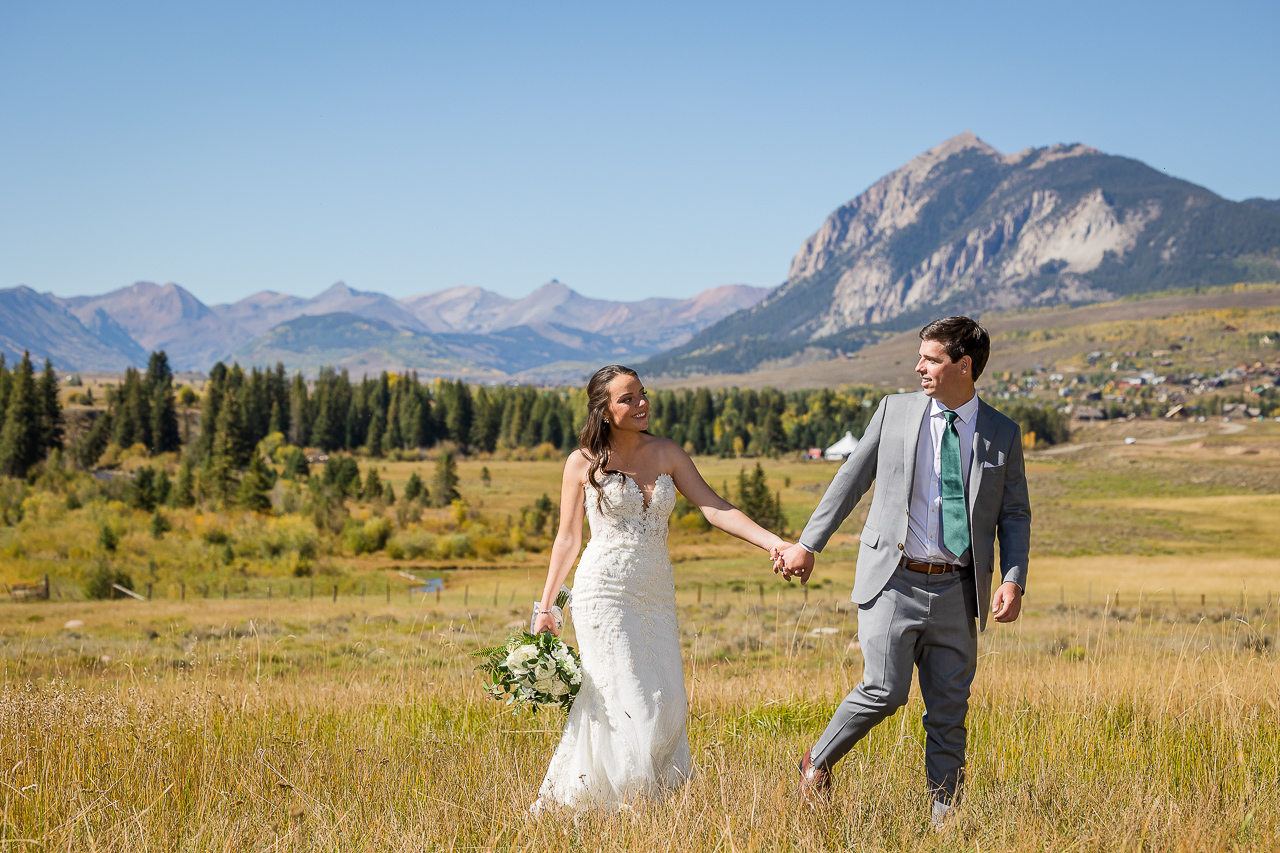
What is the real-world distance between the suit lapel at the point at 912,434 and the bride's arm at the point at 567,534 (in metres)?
1.48

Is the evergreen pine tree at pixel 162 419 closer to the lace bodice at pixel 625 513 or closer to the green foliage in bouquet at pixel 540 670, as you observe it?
the green foliage in bouquet at pixel 540 670

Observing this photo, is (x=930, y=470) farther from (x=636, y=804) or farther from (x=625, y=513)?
(x=636, y=804)

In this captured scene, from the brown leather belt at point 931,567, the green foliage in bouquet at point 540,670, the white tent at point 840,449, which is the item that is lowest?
the white tent at point 840,449

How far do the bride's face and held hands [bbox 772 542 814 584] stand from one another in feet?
2.95

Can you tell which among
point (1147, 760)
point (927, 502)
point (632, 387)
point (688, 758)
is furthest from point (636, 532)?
point (1147, 760)

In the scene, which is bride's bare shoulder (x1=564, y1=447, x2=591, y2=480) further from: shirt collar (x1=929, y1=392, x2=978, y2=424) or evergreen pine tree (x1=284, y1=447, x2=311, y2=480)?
evergreen pine tree (x1=284, y1=447, x2=311, y2=480)

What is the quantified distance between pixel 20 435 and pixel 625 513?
7280 centimetres

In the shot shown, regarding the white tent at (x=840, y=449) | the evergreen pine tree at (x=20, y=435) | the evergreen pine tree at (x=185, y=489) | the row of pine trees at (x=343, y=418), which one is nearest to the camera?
the evergreen pine tree at (x=185, y=489)

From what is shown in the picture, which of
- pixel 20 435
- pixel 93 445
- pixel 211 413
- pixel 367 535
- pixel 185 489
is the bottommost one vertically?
pixel 367 535

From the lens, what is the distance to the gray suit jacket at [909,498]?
4219 millimetres

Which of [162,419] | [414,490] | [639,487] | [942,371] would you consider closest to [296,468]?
[414,490]

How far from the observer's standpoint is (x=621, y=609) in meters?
4.27

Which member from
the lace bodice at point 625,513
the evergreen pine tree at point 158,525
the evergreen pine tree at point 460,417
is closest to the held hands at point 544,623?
the lace bodice at point 625,513

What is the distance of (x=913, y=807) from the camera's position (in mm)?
4184
